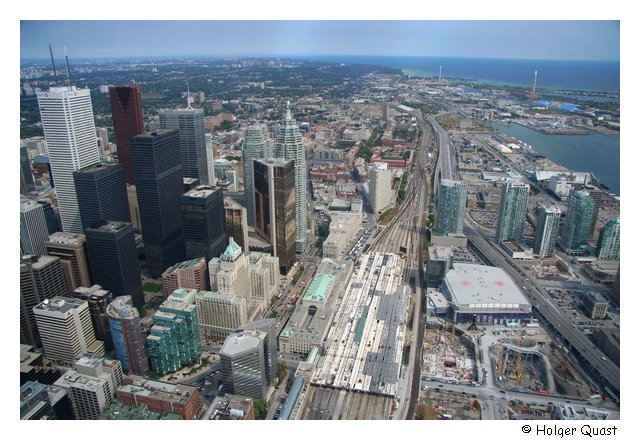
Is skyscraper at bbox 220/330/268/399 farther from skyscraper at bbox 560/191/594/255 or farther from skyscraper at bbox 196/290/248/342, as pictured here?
skyscraper at bbox 560/191/594/255

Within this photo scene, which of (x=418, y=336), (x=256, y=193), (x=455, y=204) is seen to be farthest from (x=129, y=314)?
(x=455, y=204)

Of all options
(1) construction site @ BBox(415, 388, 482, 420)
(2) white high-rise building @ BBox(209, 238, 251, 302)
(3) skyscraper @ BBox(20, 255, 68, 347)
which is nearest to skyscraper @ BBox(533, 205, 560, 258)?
(1) construction site @ BBox(415, 388, 482, 420)

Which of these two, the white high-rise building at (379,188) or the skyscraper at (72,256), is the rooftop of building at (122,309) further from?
the white high-rise building at (379,188)

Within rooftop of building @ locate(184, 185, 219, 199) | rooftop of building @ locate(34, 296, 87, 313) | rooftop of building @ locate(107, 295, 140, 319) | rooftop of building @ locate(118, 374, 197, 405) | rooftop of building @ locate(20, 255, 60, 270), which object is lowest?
rooftop of building @ locate(118, 374, 197, 405)

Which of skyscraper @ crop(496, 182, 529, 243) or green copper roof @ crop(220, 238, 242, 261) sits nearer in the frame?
green copper roof @ crop(220, 238, 242, 261)

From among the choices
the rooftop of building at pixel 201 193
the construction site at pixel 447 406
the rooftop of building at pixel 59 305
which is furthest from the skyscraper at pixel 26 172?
the construction site at pixel 447 406

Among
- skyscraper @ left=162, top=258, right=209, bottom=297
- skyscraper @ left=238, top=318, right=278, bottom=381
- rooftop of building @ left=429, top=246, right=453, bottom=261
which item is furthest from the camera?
rooftop of building @ left=429, top=246, right=453, bottom=261

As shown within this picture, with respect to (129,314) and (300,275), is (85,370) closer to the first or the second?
(129,314)
